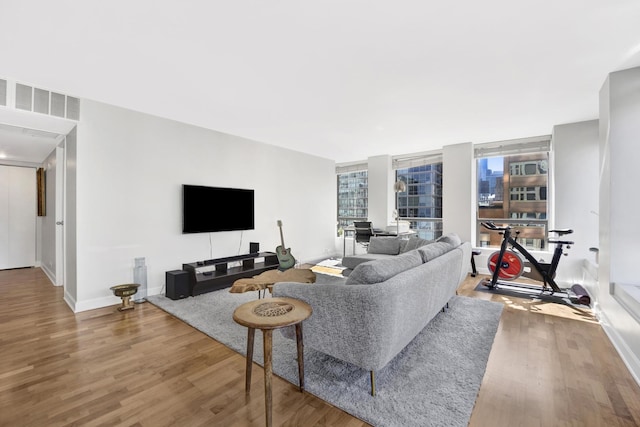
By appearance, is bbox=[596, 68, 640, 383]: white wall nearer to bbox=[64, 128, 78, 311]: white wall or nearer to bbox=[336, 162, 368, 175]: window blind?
bbox=[336, 162, 368, 175]: window blind

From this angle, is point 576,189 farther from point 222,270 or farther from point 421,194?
point 222,270

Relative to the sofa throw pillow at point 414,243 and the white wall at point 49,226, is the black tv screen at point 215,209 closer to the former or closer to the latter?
the white wall at point 49,226

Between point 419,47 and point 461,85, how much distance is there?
93 cm

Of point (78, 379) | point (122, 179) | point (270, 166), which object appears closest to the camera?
point (78, 379)

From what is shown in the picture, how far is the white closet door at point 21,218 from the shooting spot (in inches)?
216

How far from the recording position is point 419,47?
222 cm

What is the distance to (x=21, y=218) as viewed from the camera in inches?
222

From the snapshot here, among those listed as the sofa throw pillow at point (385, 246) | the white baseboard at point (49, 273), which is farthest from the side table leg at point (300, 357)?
the white baseboard at point (49, 273)

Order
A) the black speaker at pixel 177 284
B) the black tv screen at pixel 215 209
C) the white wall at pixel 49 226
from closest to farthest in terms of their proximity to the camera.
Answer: the black speaker at pixel 177 284 < the black tv screen at pixel 215 209 < the white wall at pixel 49 226

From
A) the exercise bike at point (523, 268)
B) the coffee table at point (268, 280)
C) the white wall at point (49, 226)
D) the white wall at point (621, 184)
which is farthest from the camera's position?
the white wall at point (49, 226)

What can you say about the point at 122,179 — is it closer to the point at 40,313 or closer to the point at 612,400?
the point at 40,313

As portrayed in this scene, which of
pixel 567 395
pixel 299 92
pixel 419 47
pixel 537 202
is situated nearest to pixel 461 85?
pixel 419 47

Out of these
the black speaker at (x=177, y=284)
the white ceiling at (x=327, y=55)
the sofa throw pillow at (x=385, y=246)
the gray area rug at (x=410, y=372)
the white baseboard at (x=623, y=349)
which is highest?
the white ceiling at (x=327, y=55)

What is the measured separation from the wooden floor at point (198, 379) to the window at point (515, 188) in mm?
2391
